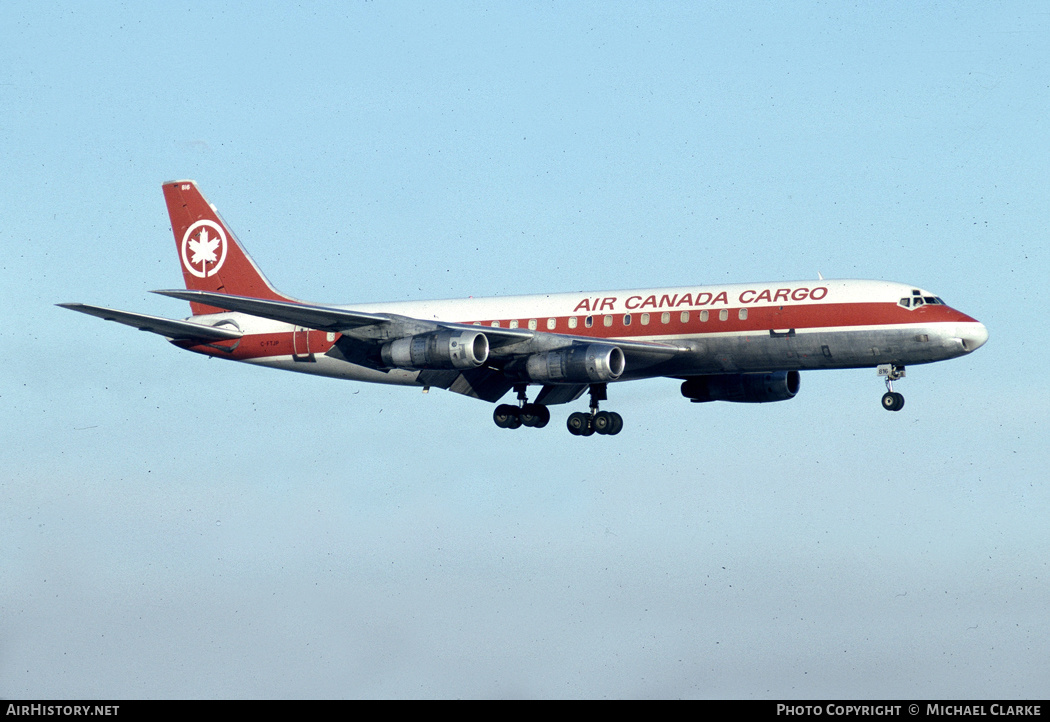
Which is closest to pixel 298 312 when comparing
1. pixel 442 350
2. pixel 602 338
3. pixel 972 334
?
pixel 442 350

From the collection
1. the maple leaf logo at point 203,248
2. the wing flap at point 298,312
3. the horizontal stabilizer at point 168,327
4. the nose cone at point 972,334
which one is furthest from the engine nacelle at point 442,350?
the nose cone at point 972,334

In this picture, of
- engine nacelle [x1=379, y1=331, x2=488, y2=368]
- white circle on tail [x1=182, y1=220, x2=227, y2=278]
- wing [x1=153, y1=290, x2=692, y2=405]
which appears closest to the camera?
engine nacelle [x1=379, y1=331, x2=488, y2=368]

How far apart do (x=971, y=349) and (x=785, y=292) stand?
258 inches

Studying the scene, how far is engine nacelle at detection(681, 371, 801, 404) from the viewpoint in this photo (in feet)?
179

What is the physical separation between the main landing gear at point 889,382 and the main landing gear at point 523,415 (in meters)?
13.8

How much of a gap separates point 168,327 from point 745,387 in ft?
74.6

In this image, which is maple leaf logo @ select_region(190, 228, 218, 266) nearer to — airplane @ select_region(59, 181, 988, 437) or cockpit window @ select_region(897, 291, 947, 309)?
airplane @ select_region(59, 181, 988, 437)

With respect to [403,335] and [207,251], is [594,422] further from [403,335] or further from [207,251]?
[207,251]

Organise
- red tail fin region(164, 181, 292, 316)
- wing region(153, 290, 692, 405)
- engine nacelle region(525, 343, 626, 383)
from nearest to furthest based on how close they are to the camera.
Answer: engine nacelle region(525, 343, 626, 383) < wing region(153, 290, 692, 405) < red tail fin region(164, 181, 292, 316)

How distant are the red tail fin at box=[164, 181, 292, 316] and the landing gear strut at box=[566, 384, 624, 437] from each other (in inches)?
577

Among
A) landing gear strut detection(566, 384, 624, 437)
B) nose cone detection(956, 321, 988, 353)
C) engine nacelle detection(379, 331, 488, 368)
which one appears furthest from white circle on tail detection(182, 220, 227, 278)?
nose cone detection(956, 321, 988, 353)

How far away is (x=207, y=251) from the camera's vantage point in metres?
61.4

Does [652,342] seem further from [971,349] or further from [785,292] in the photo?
[971,349]
